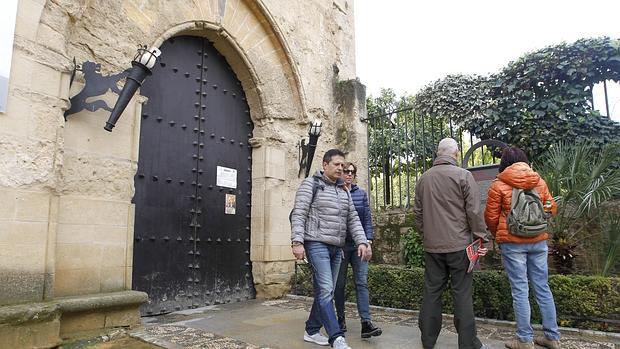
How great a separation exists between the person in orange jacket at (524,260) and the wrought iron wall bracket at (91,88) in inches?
148

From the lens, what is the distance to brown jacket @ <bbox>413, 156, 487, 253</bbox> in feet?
11.5

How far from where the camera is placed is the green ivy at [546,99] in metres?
6.54

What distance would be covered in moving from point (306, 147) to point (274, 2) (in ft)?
7.37

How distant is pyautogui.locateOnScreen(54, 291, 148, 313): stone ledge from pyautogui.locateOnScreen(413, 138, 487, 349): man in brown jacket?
2.69m

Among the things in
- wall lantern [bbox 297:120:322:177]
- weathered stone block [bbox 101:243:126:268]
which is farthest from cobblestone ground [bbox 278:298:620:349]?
weathered stone block [bbox 101:243:126:268]

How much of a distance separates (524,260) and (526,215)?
0.40m

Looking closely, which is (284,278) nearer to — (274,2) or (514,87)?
(274,2)

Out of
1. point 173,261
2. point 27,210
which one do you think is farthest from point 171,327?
point 27,210

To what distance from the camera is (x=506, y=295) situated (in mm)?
4582

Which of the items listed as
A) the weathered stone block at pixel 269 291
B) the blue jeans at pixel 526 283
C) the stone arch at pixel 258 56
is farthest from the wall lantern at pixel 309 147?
the blue jeans at pixel 526 283

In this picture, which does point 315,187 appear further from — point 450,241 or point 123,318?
point 123,318

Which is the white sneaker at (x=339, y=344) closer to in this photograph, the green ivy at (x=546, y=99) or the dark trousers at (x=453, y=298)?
the dark trousers at (x=453, y=298)

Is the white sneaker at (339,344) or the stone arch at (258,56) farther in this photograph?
the stone arch at (258,56)

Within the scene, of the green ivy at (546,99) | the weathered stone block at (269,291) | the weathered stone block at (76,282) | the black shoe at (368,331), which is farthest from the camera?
the green ivy at (546,99)
